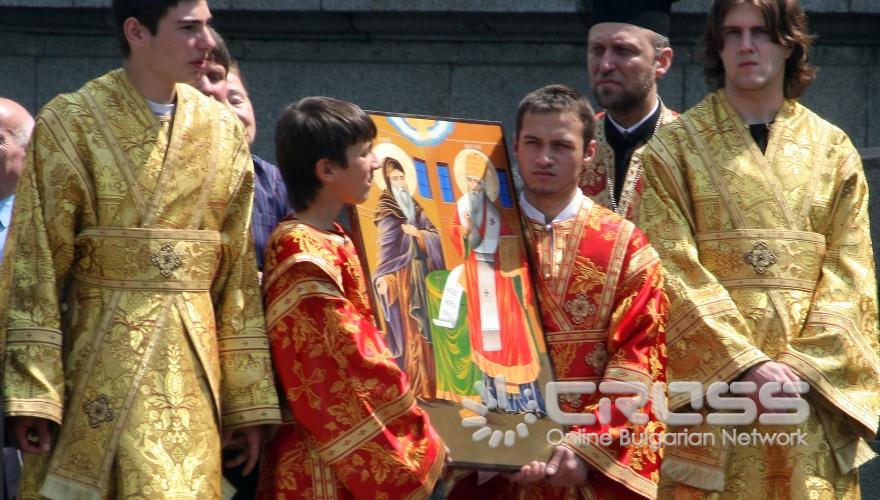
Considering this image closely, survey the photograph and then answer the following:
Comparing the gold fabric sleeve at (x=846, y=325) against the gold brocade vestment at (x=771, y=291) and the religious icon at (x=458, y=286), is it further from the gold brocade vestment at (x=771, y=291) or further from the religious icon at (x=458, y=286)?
the religious icon at (x=458, y=286)

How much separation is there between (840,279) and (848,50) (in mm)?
3131

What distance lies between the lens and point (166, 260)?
18.0 ft

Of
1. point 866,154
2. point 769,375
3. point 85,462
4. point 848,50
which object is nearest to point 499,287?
point 769,375

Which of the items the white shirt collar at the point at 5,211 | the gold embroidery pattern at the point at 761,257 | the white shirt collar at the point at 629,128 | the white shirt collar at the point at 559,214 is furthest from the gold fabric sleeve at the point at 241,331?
the white shirt collar at the point at 629,128

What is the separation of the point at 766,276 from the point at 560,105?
2.98 feet

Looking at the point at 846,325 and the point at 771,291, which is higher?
the point at 771,291

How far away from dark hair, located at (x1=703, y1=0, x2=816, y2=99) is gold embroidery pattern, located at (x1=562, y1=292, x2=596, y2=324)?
117cm

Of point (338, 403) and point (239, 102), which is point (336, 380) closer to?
point (338, 403)

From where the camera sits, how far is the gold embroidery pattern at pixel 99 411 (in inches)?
211

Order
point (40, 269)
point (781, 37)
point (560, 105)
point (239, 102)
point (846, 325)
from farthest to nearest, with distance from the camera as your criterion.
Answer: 1. point (239, 102)
2. point (781, 37)
3. point (846, 325)
4. point (560, 105)
5. point (40, 269)

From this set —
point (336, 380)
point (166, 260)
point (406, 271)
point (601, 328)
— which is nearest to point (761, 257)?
point (601, 328)

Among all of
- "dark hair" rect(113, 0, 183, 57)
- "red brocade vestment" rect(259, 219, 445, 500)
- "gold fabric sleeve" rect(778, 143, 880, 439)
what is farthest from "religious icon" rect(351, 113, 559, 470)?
"gold fabric sleeve" rect(778, 143, 880, 439)

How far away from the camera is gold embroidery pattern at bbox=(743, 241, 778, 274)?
6191 millimetres

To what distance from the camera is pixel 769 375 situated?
19.8 feet
